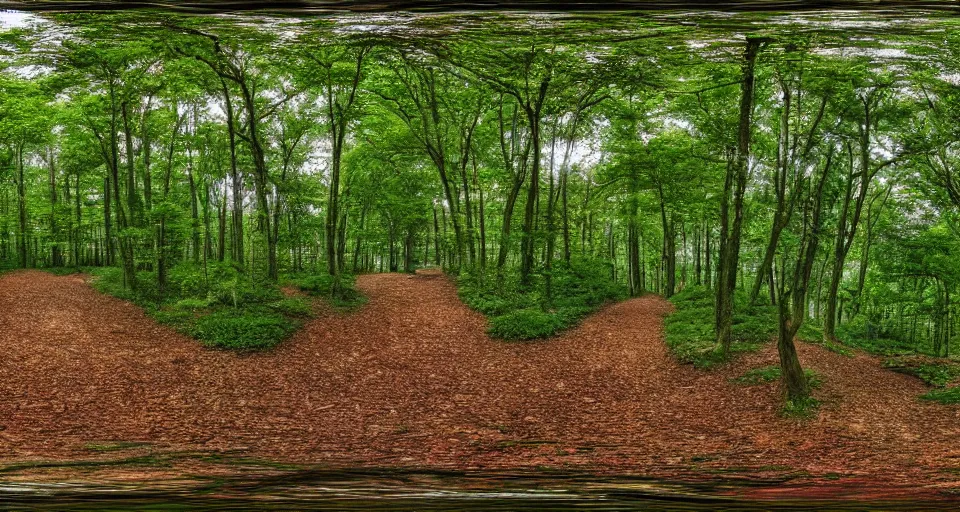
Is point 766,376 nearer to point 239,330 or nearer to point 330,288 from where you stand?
point 330,288

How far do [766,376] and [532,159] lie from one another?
160 cm

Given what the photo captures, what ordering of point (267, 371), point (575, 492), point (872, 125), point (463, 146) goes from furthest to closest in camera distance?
1. point (463, 146)
2. point (872, 125)
3. point (267, 371)
4. point (575, 492)

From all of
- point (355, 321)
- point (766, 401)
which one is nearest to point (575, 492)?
point (766, 401)

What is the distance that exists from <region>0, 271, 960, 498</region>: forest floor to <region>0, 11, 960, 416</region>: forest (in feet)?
0.47

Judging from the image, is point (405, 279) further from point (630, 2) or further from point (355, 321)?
point (630, 2)

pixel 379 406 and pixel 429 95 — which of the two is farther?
pixel 429 95

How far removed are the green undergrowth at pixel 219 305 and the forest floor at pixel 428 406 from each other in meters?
0.06

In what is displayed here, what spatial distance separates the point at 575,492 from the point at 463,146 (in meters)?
2.09

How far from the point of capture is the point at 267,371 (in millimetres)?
1690

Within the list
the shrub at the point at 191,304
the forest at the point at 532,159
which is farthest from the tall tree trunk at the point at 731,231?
the shrub at the point at 191,304

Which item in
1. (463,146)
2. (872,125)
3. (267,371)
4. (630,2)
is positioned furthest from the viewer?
(463,146)

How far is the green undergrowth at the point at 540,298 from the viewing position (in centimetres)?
224

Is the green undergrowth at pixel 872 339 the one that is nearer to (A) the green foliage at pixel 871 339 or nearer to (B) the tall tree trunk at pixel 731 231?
(A) the green foliage at pixel 871 339

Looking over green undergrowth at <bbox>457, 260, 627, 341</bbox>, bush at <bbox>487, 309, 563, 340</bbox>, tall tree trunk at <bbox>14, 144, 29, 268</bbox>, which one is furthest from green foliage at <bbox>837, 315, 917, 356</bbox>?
tall tree trunk at <bbox>14, 144, 29, 268</bbox>
